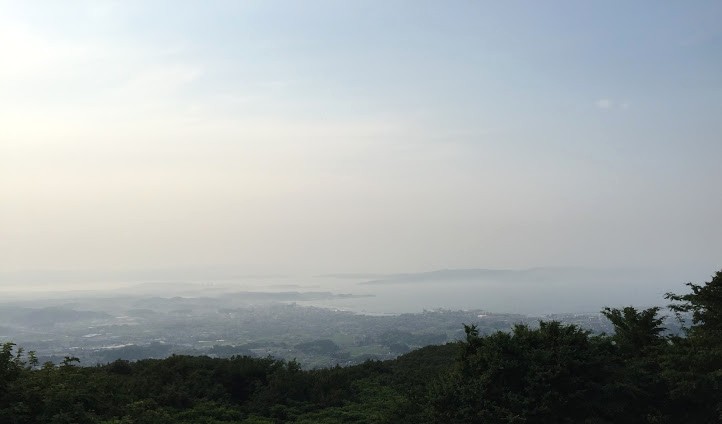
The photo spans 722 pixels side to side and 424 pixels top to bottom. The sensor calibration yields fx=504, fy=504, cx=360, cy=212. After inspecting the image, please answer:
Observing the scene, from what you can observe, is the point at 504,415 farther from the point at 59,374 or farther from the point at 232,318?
the point at 232,318

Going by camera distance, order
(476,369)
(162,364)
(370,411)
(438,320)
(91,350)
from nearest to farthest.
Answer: (476,369) → (370,411) → (162,364) → (91,350) → (438,320)

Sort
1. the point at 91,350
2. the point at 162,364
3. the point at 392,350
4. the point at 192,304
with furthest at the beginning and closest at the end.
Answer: the point at 192,304 → the point at 392,350 → the point at 91,350 → the point at 162,364

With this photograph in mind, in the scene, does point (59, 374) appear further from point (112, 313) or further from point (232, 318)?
point (112, 313)

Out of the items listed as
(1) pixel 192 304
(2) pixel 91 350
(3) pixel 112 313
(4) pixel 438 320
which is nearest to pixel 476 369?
(2) pixel 91 350

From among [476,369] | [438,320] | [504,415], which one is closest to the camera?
[504,415]

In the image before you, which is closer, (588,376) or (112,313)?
(588,376)

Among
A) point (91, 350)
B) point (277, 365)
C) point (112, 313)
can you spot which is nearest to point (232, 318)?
point (112, 313)

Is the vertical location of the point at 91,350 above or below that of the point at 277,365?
below
